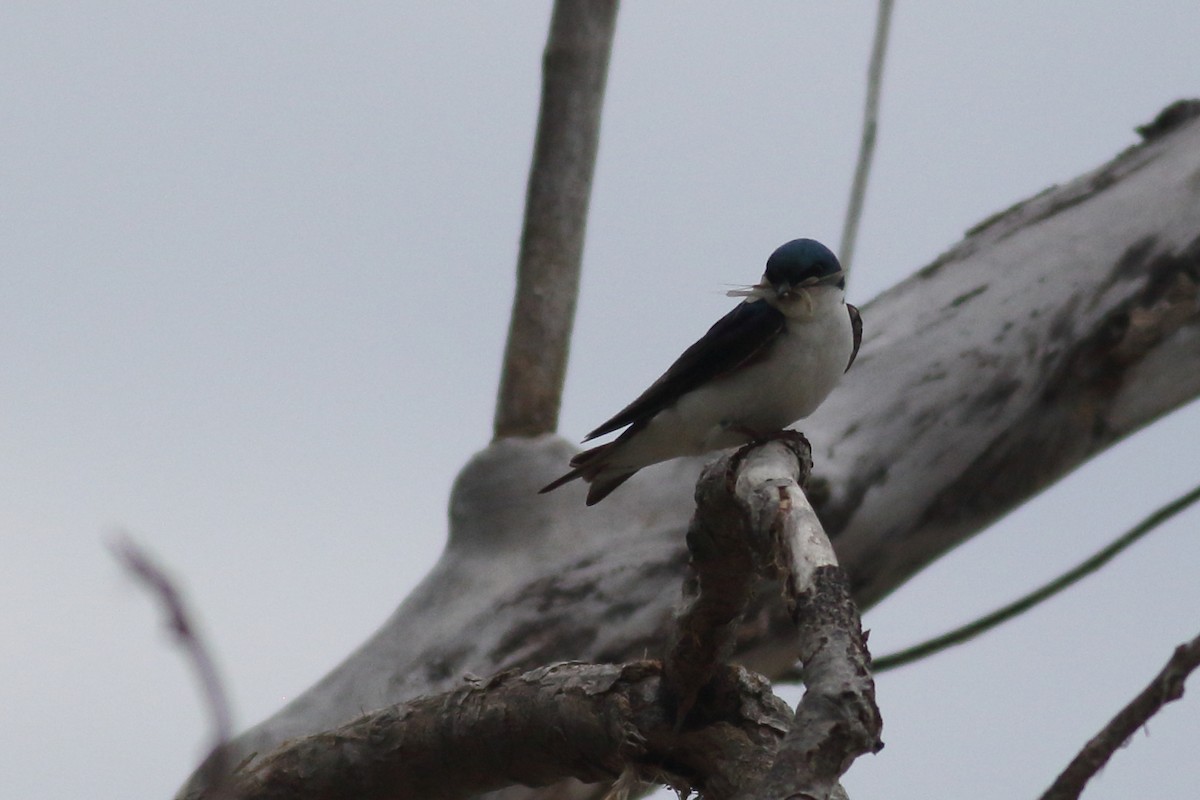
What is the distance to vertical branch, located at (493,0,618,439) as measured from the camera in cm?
461

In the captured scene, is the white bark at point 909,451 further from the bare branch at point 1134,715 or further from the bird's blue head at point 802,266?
the bare branch at point 1134,715

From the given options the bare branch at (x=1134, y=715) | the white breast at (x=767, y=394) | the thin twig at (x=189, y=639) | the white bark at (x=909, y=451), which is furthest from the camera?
the white bark at (x=909, y=451)

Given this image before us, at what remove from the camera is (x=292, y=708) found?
3902 mm

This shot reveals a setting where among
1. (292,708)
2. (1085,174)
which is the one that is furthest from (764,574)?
(1085,174)

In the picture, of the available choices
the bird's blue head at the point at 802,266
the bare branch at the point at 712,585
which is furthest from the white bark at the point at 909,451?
the bare branch at the point at 712,585

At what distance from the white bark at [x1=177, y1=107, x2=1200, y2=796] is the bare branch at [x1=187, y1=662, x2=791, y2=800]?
74cm

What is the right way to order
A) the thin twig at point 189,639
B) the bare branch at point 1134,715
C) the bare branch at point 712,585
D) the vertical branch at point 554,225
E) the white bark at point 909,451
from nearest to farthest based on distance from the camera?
the thin twig at point 189,639 < the bare branch at point 1134,715 < the bare branch at point 712,585 < the white bark at point 909,451 < the vertical branch at point 554,225

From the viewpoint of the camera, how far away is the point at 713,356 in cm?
393

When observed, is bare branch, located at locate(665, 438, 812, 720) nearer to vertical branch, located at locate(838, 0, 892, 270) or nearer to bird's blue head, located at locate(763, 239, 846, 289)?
bird's blue head, located at locate(763, 239, 846, 289)

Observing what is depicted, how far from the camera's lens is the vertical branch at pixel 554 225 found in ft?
15.1

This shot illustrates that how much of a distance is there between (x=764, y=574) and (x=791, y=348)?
1.33 m

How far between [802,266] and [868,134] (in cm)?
162

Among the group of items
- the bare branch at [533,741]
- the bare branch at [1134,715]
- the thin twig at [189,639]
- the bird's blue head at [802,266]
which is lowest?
the thin twig at [189,639]

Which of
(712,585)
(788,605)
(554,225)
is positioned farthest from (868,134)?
(788,605)
